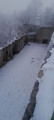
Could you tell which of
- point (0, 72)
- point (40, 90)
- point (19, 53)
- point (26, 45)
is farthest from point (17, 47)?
point (40, 90)

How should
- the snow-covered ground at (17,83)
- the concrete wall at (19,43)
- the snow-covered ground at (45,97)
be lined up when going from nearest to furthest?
the snow-covered ground at (45,97) < the snow-covered ground at (17,83) < the concrete wall at (19,43)

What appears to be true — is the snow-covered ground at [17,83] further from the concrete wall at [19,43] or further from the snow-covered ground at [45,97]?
the snow-covered ground at [45,97]

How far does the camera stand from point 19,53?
14.6 m

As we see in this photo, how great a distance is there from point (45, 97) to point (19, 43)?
10.2 metres

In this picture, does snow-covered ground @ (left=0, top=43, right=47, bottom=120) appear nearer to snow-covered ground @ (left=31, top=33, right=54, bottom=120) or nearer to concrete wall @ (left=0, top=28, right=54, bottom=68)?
concrete wall @ (left=0, top=28, right=54, bottom=68)

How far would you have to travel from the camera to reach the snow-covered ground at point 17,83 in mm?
6766

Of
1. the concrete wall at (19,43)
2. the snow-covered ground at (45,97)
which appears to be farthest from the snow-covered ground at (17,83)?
the snow-covered ground at (45,97)

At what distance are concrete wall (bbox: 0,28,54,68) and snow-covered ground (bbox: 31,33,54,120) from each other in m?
4.73

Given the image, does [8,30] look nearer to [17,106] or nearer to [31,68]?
[31,68]

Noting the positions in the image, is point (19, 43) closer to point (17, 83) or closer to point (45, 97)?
point (17, 83)

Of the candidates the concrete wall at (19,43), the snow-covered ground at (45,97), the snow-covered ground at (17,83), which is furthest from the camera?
the concrete wall at (19,43)

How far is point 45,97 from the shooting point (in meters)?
5.23

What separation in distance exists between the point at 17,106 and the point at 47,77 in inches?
71.1

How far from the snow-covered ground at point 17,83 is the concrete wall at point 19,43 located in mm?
409
